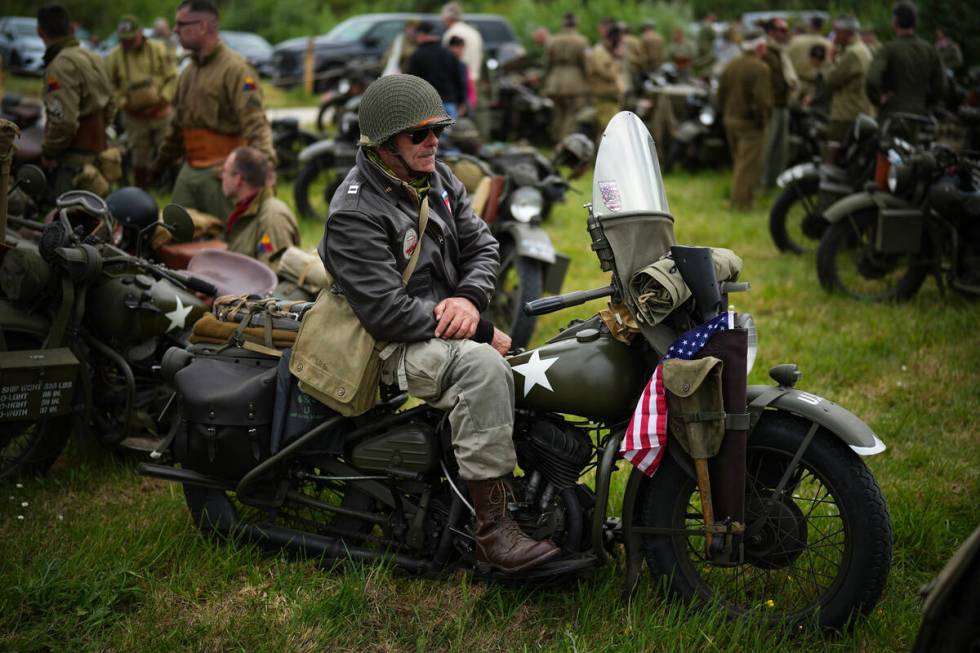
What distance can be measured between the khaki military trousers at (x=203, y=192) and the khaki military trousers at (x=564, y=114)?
9030 millimetres

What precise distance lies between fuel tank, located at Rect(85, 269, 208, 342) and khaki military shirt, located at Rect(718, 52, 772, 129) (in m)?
7.98

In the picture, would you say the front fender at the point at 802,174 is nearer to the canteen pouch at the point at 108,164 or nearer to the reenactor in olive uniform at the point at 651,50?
the canteen pouch at the point at 108,164

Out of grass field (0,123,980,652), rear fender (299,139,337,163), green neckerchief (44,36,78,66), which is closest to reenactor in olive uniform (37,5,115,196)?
green neckerchief (44,36,78,66)

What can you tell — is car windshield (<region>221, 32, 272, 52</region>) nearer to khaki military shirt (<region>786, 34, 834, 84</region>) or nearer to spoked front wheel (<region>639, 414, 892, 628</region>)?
khaki military shirt (<region>786, 34, 834, 84</region>)

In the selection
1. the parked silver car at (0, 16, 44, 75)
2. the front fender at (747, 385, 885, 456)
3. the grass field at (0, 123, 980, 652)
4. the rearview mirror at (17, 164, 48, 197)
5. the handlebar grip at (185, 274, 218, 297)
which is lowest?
the parked silver car at (0, 16, 44, 75)

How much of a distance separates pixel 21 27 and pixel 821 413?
83.4 feet

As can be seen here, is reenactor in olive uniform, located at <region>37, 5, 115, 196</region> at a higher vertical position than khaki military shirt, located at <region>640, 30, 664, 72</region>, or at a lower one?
higher

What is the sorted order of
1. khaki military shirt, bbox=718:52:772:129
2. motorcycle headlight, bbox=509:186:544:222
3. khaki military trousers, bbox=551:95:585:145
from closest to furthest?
motorcycle headlight, bbox=509:186:544:222, khaki military shirt, bbox=718:52:772:129, khaki military trousers, bbox=551:95:585:145

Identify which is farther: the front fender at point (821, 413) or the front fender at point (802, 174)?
the front fender at point (802, 174)

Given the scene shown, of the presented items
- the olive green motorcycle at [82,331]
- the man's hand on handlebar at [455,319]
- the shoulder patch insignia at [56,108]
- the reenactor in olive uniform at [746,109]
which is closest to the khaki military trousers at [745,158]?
the reenactor in olive uniform at [746,109]

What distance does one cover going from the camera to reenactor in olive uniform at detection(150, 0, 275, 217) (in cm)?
686

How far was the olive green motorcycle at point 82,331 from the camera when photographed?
4305 mm

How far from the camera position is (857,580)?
3.21 meters

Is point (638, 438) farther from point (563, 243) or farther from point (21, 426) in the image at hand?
point (563, 243)
